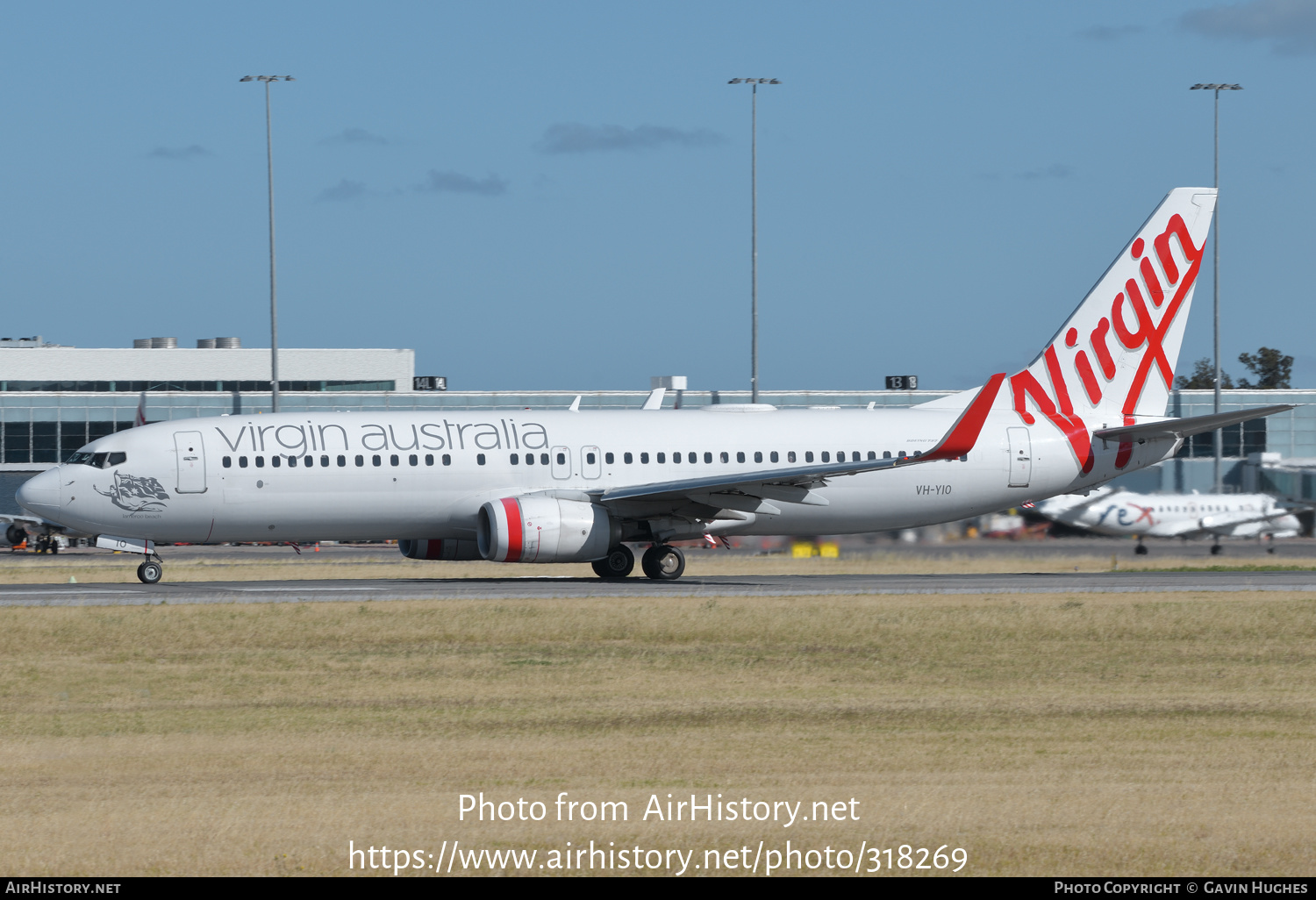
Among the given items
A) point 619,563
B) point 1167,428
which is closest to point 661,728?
point 619,563

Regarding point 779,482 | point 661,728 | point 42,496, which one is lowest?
point 661,728

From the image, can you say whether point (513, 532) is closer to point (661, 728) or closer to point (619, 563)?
point (619, 563)

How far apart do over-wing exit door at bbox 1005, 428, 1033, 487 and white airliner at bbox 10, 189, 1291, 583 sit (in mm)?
30

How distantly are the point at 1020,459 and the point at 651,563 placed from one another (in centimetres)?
945

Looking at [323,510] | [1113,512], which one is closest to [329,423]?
[323,510]

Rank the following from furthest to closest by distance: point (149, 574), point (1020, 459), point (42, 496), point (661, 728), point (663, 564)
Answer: point (1020, 459) → point (663, 564) → point (149, 574) → point (42, 496) → point (661, 728)

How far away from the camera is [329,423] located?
35.7 m

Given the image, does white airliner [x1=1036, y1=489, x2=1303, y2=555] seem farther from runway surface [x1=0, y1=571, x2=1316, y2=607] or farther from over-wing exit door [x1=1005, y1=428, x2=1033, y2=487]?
runway surface [x1=0, y1=571, x2=1316, y2=607]

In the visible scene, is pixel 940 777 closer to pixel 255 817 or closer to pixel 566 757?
pixel 566 757

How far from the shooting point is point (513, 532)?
3341 centimetres

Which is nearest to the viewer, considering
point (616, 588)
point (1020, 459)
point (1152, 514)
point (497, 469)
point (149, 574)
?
point (616, 588)

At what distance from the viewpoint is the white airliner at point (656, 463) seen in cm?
3434

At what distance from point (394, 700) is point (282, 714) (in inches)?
58.3

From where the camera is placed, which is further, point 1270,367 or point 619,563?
point 1270,367
